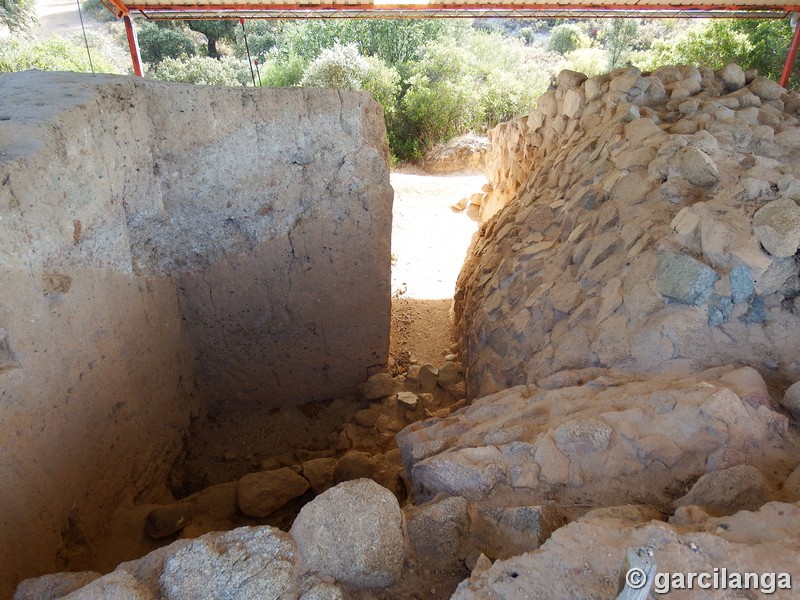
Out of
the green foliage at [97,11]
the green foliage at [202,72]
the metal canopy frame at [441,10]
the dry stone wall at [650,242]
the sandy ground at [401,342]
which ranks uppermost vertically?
the green foliage at [97,11]

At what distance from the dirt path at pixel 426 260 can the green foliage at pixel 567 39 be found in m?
9.86

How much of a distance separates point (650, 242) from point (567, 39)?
51.1ft

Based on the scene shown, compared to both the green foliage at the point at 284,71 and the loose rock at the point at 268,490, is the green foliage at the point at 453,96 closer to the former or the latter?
the green foliage at the point at 284,71

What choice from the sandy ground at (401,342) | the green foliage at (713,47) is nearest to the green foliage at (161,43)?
the sandy ground at (401,342)

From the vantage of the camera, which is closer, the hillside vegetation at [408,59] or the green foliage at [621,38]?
the hillside vegetation at [408,59]

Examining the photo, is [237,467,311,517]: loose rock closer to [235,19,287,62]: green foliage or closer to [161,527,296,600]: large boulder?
[161,527,296,600]: large boulder

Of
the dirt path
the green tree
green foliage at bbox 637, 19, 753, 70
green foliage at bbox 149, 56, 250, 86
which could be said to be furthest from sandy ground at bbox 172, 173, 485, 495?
the green tree

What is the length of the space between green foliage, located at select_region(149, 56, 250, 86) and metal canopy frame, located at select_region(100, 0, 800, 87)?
524cm

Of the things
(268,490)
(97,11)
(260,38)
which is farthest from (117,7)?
(97,11)

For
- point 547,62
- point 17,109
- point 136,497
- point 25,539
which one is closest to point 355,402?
point 136,497

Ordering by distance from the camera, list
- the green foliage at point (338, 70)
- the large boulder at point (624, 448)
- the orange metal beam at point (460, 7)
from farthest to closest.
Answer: the green foliage at point (338, 70)
the orange metal beam at point (460, 7)
the large boulder at point (624, 448)

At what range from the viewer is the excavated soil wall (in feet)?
5.80

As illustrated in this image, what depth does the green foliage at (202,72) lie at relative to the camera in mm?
11234

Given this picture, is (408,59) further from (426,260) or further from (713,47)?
(426,260)
